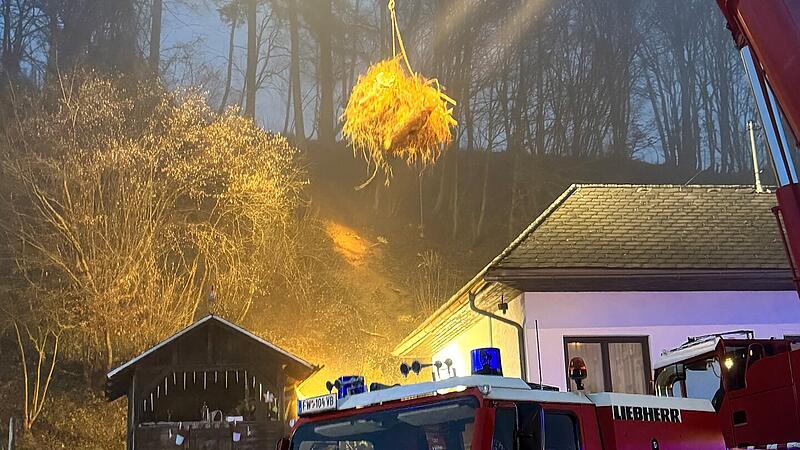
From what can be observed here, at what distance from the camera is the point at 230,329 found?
18.0m

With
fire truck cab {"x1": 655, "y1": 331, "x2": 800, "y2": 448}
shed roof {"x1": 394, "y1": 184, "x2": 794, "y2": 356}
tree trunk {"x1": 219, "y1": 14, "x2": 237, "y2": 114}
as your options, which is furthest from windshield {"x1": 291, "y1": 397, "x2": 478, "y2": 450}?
tree trunk {"x1": 219, "y1": 14, "x2": 237, "y2": 114}

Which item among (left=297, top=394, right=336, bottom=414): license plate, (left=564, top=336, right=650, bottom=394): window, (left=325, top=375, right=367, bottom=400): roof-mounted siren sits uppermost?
(left=564, top=336, right=650, bottom=394): window

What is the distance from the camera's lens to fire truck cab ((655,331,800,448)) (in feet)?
21.1

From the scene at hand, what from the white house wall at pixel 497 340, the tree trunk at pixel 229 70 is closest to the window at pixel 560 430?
the white house wall at pixel 497 340

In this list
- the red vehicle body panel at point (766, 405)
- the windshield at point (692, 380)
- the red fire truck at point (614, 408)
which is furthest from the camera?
the windshield at point (692, 380)

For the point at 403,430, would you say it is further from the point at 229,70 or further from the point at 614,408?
the point at 229,70

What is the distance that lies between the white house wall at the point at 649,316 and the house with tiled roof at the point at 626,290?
17 millimetres

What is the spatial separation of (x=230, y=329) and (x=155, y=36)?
37603mm

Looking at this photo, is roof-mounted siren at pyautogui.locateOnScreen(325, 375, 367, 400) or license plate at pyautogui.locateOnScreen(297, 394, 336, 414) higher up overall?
roof-mounted siren at pyautogui.locateOnScreen(325, 375, 367, 400)

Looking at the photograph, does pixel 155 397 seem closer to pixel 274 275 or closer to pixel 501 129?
pixel 274 275

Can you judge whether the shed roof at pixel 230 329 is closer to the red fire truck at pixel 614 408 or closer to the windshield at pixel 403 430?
the red fire truck at pixel 614 408

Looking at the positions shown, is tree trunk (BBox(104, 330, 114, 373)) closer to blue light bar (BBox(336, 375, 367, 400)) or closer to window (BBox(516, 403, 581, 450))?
blue light bar (BBox(336, 375, 367, 400))

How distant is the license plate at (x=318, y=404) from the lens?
598 centimetres

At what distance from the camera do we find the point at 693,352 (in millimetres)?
8312
